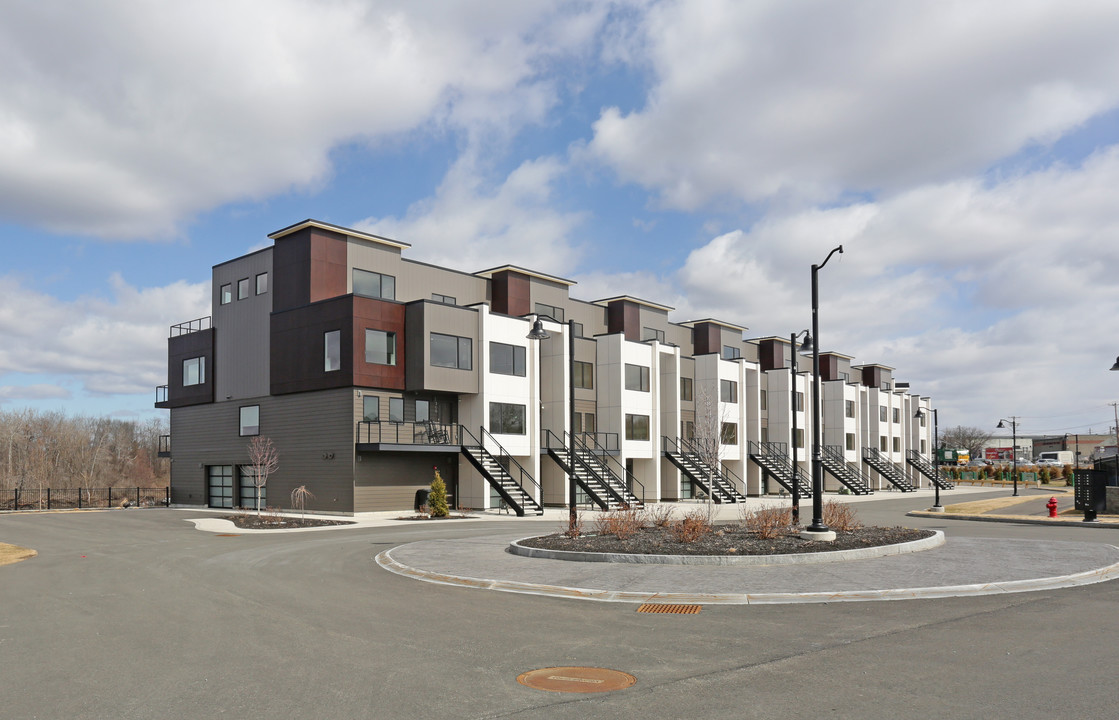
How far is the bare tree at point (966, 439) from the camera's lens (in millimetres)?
157550

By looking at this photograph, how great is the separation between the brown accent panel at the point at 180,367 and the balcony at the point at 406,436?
13090 mm

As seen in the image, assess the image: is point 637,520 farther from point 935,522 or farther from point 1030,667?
point 935,522

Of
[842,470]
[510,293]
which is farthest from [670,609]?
[842,470]

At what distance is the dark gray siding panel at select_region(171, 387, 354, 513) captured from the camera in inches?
1404

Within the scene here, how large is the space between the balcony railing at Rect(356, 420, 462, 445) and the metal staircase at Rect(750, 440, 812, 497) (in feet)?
78.1

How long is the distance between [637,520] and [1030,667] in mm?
13007

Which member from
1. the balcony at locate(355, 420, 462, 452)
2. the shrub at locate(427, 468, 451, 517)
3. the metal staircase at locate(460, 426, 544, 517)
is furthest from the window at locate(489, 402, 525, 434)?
the shrub at locate(427, 468, 451, 517)

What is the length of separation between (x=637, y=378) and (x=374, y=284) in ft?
52.8

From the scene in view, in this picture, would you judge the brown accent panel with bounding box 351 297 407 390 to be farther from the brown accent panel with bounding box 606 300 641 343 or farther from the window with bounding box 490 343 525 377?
the brown accent panel with bounding box 606 300 641 343

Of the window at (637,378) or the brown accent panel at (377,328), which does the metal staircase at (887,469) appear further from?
the brown accent panel at (377,328)

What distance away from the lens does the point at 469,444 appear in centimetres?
3816

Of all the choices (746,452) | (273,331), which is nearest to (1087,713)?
(273,331)

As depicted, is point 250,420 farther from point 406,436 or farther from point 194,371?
point 406,436


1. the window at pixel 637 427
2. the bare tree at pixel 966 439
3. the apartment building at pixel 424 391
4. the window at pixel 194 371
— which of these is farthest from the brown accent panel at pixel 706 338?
the bare tree at pixel 966 439
